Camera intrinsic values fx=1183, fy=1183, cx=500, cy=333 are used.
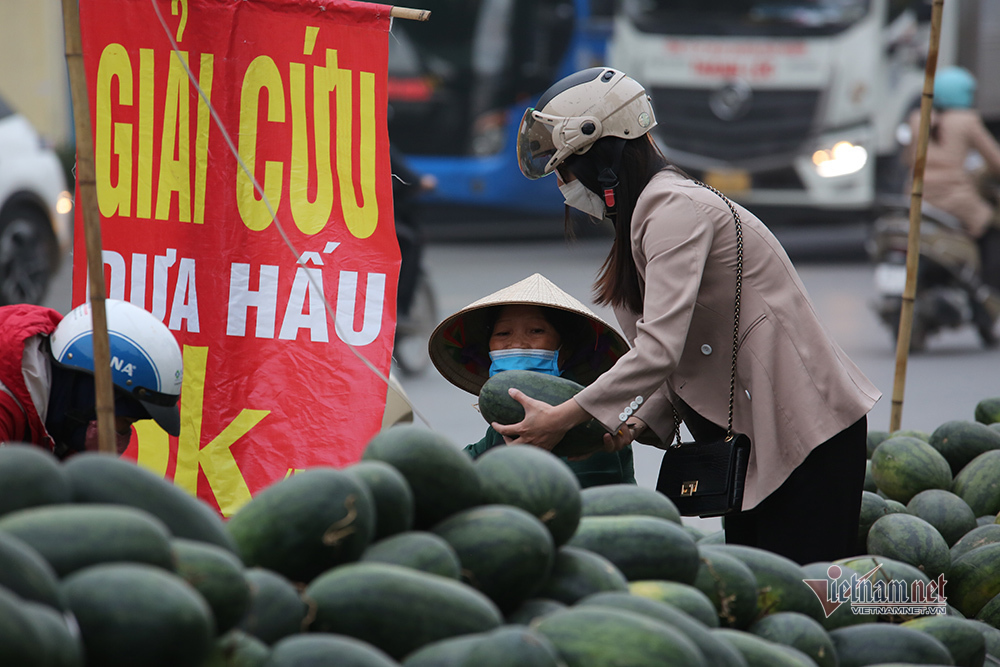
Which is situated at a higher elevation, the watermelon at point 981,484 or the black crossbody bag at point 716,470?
the black crossbody bag at point 716,470

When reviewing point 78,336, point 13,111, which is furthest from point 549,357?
point 13,111

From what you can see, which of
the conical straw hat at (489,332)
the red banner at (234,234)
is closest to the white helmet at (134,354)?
the red banner at (234,234)

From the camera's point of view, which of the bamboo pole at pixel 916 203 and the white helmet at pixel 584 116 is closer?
the white helmet at pixel 584 116

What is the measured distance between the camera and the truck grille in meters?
13.8

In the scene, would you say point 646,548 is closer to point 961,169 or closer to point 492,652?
point 492,652

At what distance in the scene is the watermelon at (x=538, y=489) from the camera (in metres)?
2.11

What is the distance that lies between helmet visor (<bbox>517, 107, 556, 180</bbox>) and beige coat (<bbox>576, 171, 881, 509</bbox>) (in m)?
0.30

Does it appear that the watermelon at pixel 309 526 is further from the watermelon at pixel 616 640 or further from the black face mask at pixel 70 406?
the black face mask at pixel 70 406

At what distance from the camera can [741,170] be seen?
14.2m

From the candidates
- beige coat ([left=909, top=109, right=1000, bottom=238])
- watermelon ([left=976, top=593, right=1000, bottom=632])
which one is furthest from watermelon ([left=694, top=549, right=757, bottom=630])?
beige coat ([left=909, top=109, right=1000, bottom=238])

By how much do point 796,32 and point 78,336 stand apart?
11949 millimetres

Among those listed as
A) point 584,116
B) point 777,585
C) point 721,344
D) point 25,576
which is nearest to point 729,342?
point 721,344

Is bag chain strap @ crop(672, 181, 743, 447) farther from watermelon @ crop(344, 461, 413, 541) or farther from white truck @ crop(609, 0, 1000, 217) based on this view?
white truck @ crop(609, 0, 1000, 217)

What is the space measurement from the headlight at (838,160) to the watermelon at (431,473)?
12504mm
